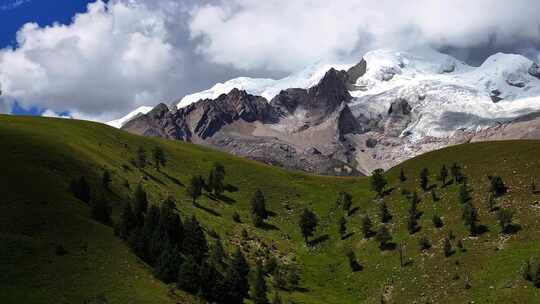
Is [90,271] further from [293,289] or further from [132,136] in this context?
[132,136]

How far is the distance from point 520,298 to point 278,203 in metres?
77.7

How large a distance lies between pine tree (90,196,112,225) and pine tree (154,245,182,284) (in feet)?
54.4

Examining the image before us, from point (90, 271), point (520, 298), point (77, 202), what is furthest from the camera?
point (77, 202)

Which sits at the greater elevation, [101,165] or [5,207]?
[101,165]

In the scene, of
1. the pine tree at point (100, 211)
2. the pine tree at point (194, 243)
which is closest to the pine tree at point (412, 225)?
the pine tree at point (194, 243)

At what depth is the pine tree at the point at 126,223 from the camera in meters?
97.3

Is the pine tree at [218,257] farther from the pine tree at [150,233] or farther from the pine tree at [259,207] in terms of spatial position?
the pine tree at [259,207]

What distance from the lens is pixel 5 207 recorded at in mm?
93938

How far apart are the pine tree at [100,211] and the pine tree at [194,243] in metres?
13.3

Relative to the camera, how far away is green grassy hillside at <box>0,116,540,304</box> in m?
82.8

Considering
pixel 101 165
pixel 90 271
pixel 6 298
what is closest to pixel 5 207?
pixel 90 271

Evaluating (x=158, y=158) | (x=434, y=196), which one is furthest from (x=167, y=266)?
(x=158, y=158)

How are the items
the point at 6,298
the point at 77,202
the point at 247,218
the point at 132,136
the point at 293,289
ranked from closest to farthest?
the point at 6,298 < the point at 77,202 < the point at 293,289 < the point at 247,218 < the point at 132,136

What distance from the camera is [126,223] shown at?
99812mm
